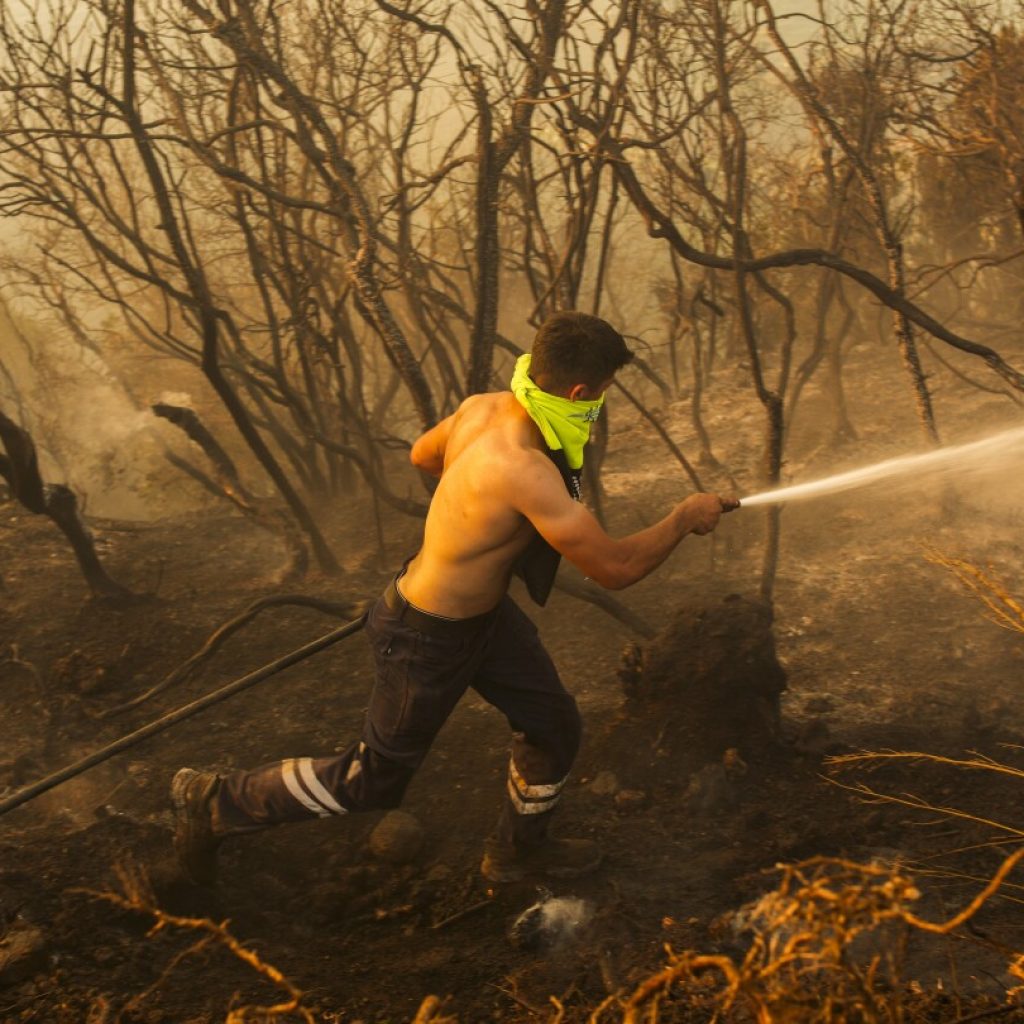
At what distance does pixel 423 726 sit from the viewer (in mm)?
2961

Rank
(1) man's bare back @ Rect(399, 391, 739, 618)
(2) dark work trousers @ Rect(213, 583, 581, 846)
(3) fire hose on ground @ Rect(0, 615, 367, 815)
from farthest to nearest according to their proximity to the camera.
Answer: (3) fire hose on ground @ Rect(0, 615, 367, 815) < (2) dark work trousers @ Rect(213, 583, 581, 846) < (1) man's bare back @ Rect(399, 391, 739, 618)

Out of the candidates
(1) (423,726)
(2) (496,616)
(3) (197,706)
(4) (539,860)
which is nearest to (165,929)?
(3) (197,706)

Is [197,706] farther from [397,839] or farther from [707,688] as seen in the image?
[707,688]

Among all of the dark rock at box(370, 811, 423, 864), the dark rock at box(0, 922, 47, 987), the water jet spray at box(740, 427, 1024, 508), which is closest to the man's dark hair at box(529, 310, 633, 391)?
the water jet spray at box(740, 427, 1024, 508)

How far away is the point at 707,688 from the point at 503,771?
2.94 feet

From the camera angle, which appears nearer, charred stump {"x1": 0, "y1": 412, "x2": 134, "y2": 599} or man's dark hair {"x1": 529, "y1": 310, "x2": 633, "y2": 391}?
man's dark hair {"x1": 529, "y1": 310, "x2": 633, "y2": 391}

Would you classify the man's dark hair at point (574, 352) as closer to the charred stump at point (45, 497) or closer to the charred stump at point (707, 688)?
the charred stump at point (707, 688)

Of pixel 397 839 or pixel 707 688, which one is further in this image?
pixel 707 688

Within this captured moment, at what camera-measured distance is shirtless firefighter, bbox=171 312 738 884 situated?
267 cm

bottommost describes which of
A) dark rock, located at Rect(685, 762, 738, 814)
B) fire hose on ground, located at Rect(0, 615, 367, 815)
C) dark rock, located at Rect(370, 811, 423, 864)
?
dark rock, located at Rect(685, 762, 738, 814)

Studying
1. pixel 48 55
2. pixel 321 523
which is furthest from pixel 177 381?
pixel 48 55

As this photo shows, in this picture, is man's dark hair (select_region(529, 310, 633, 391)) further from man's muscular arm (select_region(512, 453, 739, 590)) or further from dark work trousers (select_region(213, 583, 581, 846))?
dark work trousers (select_region(213, 583, 581, 846))

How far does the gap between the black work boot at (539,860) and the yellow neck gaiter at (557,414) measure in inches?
53.8

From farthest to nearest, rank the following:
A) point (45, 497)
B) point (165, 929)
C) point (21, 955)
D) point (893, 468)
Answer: point (45, 497), point (893, 468), point (165, 929), point (21, 955)
